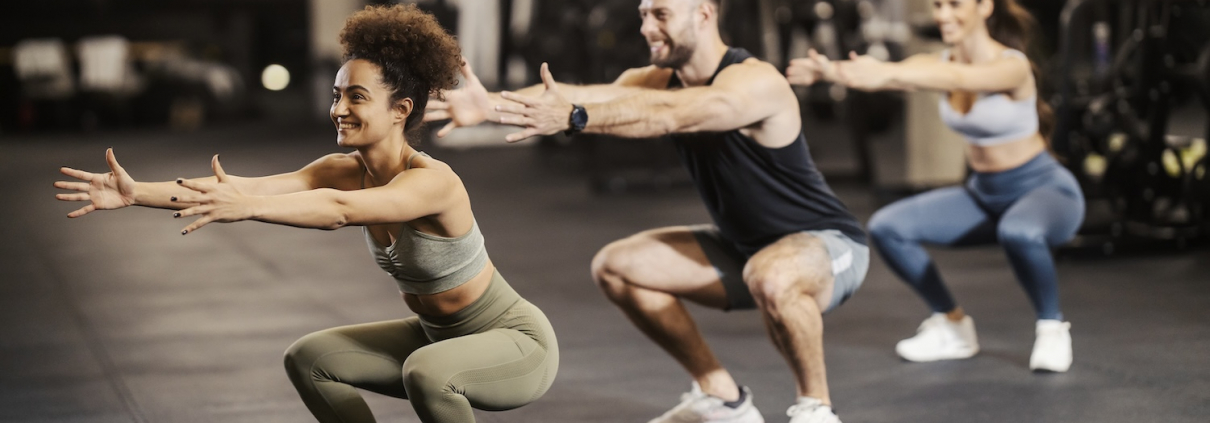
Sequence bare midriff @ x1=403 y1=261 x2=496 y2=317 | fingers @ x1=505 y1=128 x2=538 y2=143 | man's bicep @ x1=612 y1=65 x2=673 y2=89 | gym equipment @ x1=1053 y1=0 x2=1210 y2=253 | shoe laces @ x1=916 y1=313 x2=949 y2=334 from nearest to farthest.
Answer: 1. bare midriff @ x1=403 y1=261 x2=496 y2=317
2. fingers @ x1=505 y1=128 x2=538 y2=143
3. man's bicep @ x1=612 y1=65 x2=673 y2=89
4. shoe laces @ x1=916 y1=313 x2=949 y2=334
5. gym equipment @ x1=1053 y1=0 x2=1210 y2=253

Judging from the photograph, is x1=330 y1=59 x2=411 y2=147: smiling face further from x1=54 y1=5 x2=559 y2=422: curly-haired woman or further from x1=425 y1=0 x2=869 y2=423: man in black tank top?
x1=425 y1=0 x2=869 y2=423: man in black tank top

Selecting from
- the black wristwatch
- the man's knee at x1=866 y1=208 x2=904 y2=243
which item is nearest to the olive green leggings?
the black wristwatch

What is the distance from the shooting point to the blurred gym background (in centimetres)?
482

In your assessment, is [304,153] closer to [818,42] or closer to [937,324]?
[818,42]

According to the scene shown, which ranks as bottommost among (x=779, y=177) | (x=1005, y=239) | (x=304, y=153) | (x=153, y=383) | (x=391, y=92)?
(x=304, y=153)

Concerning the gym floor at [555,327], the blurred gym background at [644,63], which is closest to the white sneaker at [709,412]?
the gym floor at [555,327]

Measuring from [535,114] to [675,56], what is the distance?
1.78ft

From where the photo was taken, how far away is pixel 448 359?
6.63 ft

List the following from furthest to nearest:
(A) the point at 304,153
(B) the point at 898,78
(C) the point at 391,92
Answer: (A) the point at 304,153
(B) the point at 898,78
(C) the point at 391,92

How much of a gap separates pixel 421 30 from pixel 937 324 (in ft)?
6.42

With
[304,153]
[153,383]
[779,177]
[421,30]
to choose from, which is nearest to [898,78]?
[779,177]

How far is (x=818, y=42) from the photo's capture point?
8938mm

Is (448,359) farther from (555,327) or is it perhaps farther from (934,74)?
(555,327)

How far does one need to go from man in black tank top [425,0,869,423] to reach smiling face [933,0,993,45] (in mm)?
781
